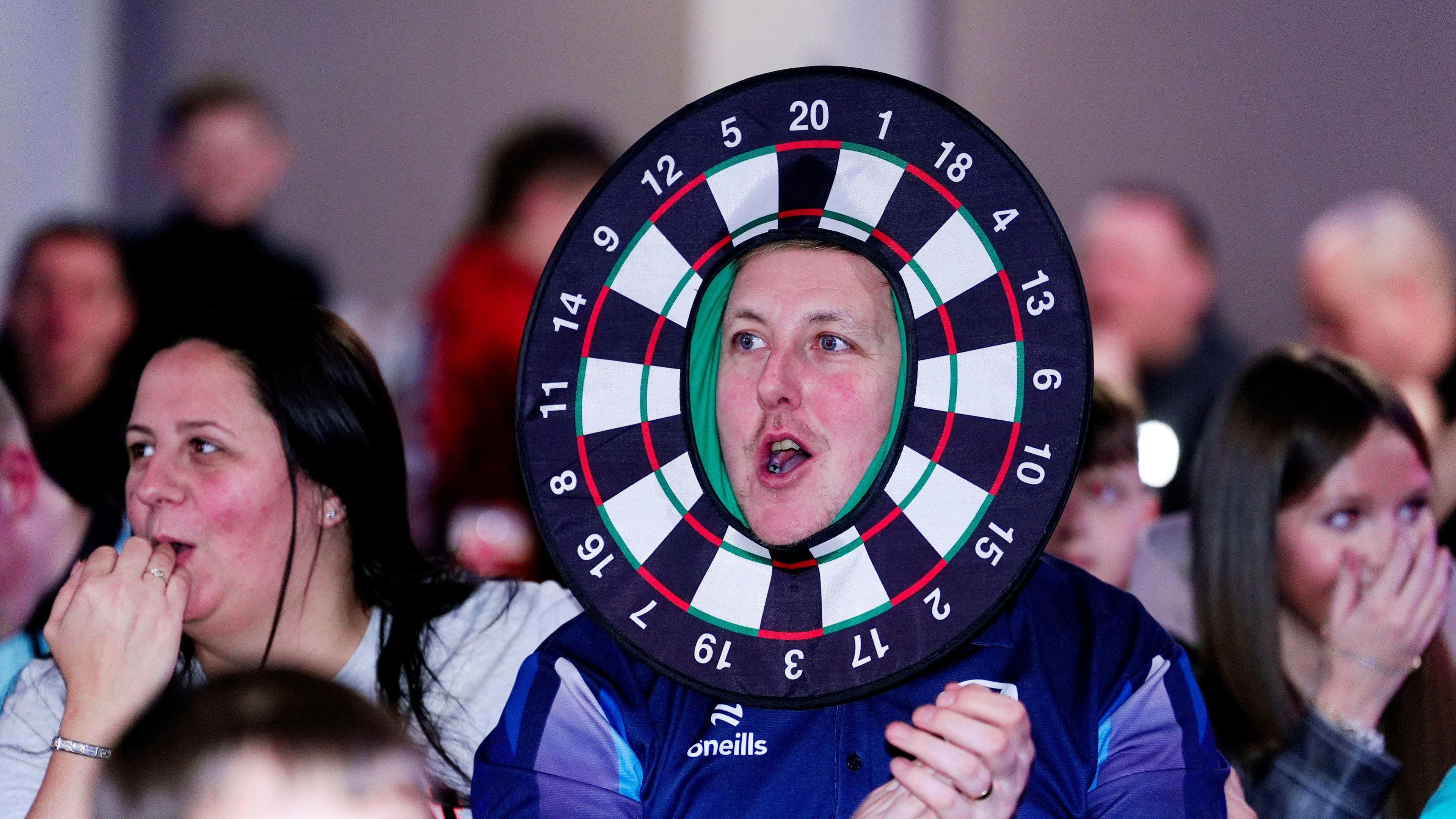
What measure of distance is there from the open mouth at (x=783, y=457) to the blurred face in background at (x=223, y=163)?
329 centimetres

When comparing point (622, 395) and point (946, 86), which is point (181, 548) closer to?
point (622, 395)

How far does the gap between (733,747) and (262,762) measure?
57 centimetres

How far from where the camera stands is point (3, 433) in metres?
2.40

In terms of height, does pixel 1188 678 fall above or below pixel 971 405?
below

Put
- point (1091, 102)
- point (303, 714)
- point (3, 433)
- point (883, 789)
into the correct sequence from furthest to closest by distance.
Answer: point (1091, 102)
point (3, 433)
point (883, 789)
point (303, 714)

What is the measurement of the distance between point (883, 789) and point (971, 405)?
387 mm

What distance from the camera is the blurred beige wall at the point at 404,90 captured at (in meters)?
5.64

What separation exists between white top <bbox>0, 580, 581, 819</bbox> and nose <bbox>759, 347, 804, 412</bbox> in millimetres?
538

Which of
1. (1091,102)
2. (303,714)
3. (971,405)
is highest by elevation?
(1091,102)

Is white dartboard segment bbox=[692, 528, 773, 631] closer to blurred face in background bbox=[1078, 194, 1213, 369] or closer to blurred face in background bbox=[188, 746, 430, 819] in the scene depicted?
blurred face in background bbox=[188, 746, 430, 819]

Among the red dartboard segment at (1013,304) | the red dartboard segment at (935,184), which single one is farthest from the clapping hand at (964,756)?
the red dartboard segment at (935,184)

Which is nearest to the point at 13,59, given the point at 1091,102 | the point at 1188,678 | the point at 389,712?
the point at 1091,102

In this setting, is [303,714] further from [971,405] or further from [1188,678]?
[1188,678]

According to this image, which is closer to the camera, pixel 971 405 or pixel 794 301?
pixel 971 405
